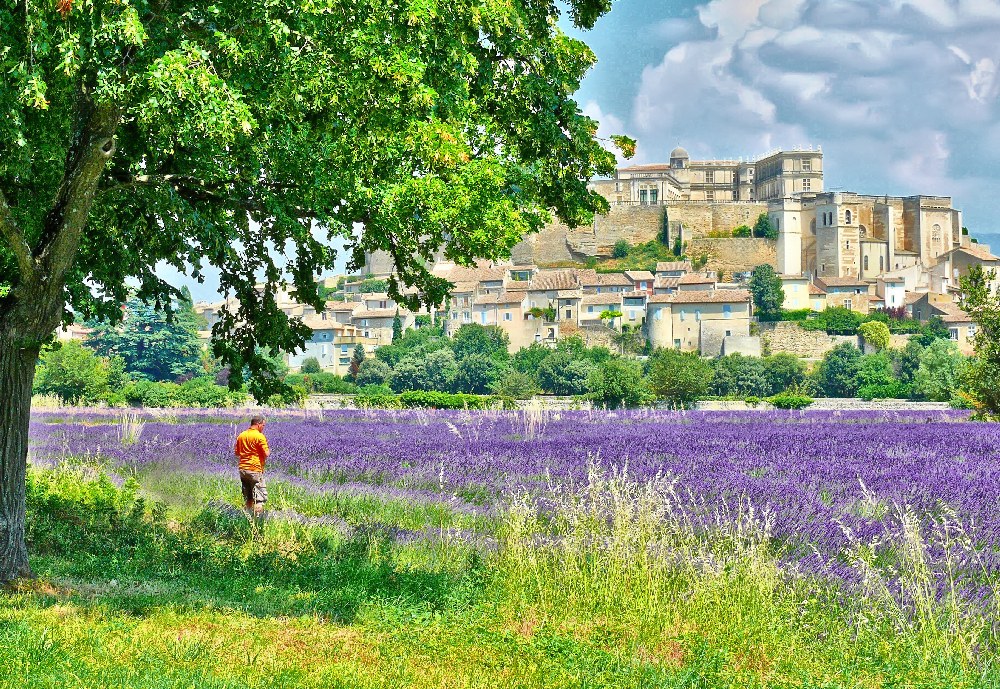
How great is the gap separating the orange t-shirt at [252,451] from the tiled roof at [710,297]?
10047 cm

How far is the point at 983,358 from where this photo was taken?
26219 millimetres

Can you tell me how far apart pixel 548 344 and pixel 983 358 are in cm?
8560

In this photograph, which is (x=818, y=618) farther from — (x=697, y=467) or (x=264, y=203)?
(x=697, y=467)

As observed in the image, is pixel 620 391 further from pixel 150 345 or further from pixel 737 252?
pixel 737 252

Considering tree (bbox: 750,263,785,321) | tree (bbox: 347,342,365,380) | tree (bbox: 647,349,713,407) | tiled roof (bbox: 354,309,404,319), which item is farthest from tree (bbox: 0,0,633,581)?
tiled roof (bbox: 354,309,404,319)

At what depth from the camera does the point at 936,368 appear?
84.6m

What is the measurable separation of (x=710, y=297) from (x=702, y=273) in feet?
47.6

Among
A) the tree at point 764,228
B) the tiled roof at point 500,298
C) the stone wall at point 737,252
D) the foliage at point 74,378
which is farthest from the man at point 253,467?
the tree at point 764,228

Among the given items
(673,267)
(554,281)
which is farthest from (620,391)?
(673,267)

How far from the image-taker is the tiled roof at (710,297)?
110 m

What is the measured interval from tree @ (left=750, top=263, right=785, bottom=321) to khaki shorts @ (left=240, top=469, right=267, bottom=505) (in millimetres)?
108837

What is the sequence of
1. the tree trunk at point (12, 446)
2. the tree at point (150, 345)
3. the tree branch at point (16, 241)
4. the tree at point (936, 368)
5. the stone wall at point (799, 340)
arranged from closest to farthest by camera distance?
1. the tree branch at point (16, 241)
2. the tree trunk at point (12, 446)
3. the tree at point (936, 368)
4. the tree at point (150, 345)
5. the stone wall at point (799, 340)

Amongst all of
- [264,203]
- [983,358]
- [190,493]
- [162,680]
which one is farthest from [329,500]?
[983,358]

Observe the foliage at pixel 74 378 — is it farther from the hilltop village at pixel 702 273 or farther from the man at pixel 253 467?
the hilltop village at pixel 702 273
